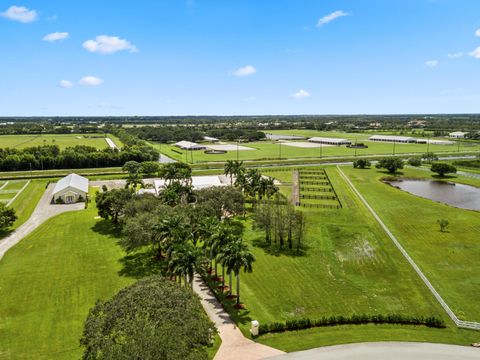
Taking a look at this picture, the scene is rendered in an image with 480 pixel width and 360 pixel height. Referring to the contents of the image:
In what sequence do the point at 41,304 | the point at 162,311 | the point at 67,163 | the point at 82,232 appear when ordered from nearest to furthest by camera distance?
the point at 162,311 < the point at 41,304 < the point at 82,232 < the point at 67,163

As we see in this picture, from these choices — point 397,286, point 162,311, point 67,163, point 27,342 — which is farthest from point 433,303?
point 67,163

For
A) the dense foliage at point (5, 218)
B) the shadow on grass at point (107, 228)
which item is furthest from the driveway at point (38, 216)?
the shadow on grass at point (107, 228)

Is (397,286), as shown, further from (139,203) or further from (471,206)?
(471,206)

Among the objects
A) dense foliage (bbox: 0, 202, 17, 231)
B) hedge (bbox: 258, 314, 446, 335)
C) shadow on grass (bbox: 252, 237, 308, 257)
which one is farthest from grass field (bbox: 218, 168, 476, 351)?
dense foliage (bbox: 0, 202, 17, 231)

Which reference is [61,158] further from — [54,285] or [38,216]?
[54,285]

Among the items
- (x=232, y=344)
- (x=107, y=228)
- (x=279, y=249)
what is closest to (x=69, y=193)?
(x=107, y=228)

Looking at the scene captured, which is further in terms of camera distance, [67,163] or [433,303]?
[67,163]

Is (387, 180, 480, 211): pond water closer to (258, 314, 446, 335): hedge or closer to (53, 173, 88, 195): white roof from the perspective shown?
(258, 314, 446, 335): hedge

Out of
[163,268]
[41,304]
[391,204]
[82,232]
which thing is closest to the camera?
[41,304]
